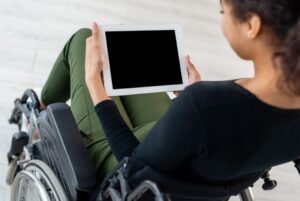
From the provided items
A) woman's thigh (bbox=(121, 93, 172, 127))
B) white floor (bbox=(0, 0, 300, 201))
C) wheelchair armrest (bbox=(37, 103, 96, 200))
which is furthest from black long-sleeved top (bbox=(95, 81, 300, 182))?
white floor (bbox=(0, 0, 300, 201))

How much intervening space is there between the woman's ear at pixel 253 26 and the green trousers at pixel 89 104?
0.44 metres

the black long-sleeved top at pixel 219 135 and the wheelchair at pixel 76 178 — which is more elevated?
the black long-sleeved top at pixel 219 135

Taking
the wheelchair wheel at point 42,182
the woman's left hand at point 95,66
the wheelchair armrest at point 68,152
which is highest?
the woman's left hand at point 95,66

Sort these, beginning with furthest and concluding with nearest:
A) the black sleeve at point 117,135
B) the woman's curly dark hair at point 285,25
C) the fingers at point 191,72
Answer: the fingers at point 191,72
the black sleeve at point 117,135
the woman's curly dark hair at point 285,25

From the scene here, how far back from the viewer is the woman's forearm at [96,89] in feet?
2.98

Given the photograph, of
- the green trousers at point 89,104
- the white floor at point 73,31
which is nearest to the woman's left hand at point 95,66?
the green trousers at point 89,104

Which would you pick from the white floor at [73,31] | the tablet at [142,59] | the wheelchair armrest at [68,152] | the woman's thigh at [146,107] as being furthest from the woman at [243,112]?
the white floor at [73,31]

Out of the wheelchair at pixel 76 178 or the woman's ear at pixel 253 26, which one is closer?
the woman's ear at pixel 253 26

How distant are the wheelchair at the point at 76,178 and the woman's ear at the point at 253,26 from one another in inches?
11.2

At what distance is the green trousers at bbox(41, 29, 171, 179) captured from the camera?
40.2 inches

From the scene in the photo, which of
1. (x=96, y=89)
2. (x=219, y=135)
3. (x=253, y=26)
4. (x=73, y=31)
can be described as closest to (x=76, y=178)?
(x=96, y=89)

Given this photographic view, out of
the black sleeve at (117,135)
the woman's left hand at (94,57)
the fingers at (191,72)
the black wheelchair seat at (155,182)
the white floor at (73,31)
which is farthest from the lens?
the white floor at (73,31)

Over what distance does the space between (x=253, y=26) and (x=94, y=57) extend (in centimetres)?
44

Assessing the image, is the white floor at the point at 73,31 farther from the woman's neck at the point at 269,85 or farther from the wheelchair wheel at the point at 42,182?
the woman's neck at the point at 269,85
